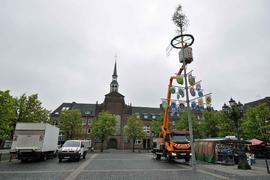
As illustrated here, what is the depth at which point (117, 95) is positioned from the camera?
60781mm

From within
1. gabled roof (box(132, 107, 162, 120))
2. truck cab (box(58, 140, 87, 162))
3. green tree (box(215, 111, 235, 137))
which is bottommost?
truck cab (box(58, 140, 87, 162))

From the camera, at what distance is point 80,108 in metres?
66.0

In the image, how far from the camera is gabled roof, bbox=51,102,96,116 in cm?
6359

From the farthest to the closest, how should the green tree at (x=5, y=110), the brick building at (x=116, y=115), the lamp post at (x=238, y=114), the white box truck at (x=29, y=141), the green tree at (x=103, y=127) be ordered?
1. the brick building at (x=116, y=115)
2. the green tree at (x=103, y=127)
3. the green tree at (x=5, y=110)
4. the white box truck at (x=29, y=141)
5. the lamp post at (x=238, y=114)

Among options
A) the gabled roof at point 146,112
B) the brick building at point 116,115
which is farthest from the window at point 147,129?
the gabled roof at point 146,112

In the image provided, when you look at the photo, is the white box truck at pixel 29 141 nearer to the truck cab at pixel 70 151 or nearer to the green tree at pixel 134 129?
the truck cab at pixel 70 151

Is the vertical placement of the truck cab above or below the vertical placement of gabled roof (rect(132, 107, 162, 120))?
below

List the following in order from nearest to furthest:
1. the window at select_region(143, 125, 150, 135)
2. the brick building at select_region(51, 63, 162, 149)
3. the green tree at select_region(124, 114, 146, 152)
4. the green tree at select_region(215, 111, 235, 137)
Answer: the green tree at select_region(215, 111, 235, 137), the green tree at select_region(124, 114, 146, 152), the brick building at select_region(51, 63, 162, 149), the window at select_region(143, 125, 150, 135)

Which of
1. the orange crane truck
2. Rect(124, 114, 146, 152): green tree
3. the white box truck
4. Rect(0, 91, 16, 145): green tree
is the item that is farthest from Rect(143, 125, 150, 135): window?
the white box truck

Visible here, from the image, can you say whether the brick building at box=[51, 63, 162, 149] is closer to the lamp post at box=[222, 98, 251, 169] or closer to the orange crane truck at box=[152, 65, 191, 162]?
the orange crane truck at box=[152, 65, 191, 162]

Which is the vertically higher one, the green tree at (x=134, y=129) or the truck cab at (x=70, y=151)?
the green tree at (x=134, y=129)

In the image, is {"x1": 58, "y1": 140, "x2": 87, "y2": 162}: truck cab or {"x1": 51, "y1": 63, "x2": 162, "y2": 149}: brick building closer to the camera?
{"x1": 58, "y1": 140, "x2": 87, "y2": 162}: truck cab

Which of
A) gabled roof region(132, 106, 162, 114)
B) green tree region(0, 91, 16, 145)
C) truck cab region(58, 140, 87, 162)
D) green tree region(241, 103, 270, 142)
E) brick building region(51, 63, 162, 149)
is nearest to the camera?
truck cab region(58, 140, 87, 162)

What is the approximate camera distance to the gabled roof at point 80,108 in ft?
209
